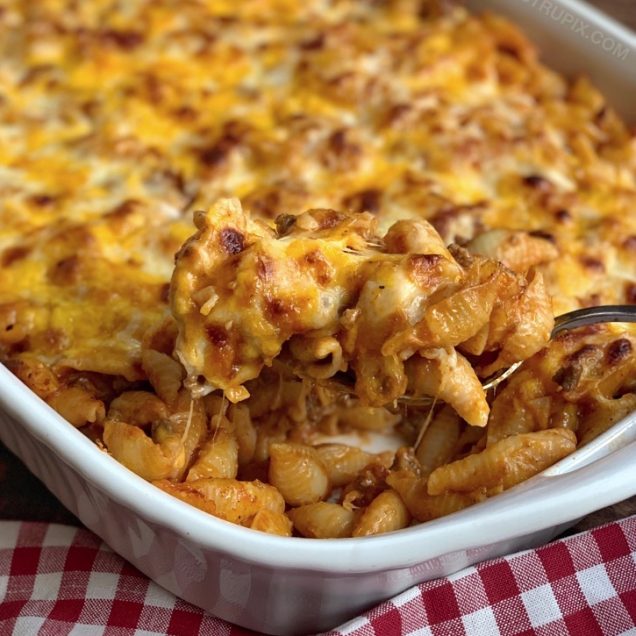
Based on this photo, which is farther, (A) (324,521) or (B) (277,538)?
(A) (324,521)

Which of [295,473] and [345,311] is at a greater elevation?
[345,311]

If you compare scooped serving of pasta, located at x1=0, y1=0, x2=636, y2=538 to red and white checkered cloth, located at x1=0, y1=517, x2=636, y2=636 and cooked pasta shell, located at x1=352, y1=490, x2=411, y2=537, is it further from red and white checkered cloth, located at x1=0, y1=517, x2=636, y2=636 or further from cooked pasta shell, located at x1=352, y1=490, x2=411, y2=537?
red and white checkered cloth, located at x1=0, y1=517, x2=636, y2=636

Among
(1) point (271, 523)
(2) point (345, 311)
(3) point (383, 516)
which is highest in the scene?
(2) point (345, 311)

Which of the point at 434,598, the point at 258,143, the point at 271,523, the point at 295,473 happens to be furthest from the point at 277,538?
the point at 258,143

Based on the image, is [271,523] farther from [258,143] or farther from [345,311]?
[258,143]

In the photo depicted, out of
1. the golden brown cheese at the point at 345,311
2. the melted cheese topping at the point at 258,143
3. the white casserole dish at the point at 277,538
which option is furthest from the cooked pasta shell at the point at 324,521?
the melted cheese topping at the point at 258,143

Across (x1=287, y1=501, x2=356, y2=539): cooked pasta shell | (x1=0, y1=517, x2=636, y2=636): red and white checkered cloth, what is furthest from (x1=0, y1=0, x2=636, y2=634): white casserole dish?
(x1=287, y1=501, x2=356, y2=539): cooked pasta shell

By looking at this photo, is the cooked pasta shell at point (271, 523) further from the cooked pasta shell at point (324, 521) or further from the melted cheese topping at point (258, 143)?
the melted cheese topping at point (258, 143)
